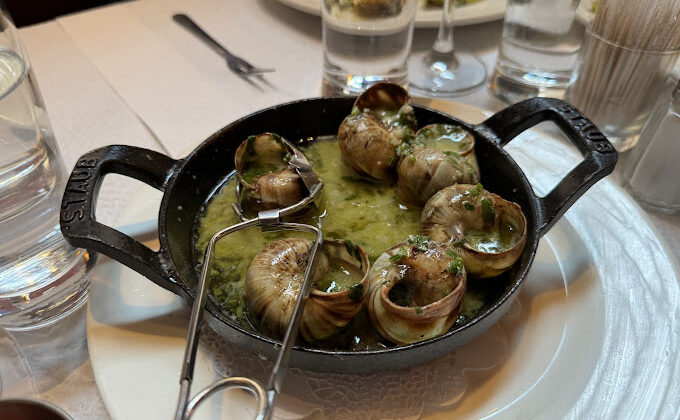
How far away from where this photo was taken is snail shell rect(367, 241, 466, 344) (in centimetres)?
53

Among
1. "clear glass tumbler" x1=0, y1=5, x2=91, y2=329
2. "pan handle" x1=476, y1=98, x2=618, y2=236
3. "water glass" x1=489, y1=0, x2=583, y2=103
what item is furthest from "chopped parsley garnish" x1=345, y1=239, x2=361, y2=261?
"water glass" x1=489, y1=0, x2=583, y2=103

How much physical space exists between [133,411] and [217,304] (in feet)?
0.46

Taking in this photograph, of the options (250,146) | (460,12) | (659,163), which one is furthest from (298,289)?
(460,12)

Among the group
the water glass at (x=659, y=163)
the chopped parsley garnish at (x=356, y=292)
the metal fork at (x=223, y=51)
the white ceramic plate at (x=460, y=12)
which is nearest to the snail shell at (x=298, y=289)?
the chopped parsley garnish at (x=356, y=292)

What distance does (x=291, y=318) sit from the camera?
1.70ft

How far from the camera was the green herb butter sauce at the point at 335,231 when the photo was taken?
0.61 meters

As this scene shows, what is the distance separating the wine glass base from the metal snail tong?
0.44 m

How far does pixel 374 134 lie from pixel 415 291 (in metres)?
0.25

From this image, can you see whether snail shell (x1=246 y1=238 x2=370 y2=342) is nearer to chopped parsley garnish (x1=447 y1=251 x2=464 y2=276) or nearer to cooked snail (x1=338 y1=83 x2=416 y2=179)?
chopped parsley garnish (x1=447 y1=251 x2=464 y2=276)

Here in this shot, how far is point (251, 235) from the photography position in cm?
73

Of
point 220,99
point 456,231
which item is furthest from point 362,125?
point 220,99

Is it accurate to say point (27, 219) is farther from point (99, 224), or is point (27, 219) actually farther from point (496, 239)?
point (496, 239)

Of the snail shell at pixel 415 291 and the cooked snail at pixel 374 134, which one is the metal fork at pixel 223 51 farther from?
the snail shell at pixel 415 291

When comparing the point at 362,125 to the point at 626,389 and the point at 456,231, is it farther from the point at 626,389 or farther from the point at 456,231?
the point at 626,389
